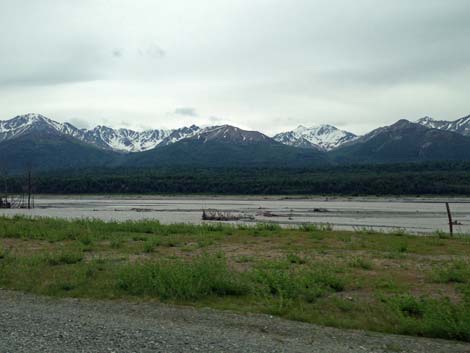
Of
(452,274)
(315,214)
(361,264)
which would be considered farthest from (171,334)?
(315,214)

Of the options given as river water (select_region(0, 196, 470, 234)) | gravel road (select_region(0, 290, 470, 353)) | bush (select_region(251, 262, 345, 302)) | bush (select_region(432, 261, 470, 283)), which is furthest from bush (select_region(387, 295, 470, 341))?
river water (select_region(0, 196, 470, 234))

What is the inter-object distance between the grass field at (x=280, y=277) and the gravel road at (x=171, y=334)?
868 mm

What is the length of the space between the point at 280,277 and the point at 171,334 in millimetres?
5310

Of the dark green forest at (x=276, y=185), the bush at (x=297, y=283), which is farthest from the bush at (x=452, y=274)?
the dark green forest at (x=276, y=185)

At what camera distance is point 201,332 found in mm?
9602

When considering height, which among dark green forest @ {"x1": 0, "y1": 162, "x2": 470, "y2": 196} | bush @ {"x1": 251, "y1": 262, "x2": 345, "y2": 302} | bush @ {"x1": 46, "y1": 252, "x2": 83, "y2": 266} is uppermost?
dark green forest @ {"x1": 0, "y1": 162, "x2": 470, "y2": 196}

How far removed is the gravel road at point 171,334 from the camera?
857 cm

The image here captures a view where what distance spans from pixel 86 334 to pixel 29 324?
1548 millimetres

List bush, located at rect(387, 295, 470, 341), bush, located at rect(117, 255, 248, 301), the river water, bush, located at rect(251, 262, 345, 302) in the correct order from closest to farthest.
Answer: bush, located at rect(387, 295, 470, 341)
bush, located at rect(251, 262, 345, 302)
bush, located at rect(117, 255, 248, 301)
the river water

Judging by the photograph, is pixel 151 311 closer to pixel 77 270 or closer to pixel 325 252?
pixel 77 270

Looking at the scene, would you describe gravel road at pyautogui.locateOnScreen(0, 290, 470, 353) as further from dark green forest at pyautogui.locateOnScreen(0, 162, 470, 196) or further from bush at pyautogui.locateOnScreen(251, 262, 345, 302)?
dark green forest at pyautogui.locateOnScreen(0, 162, 470, 196)

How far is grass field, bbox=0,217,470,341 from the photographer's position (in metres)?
11.4

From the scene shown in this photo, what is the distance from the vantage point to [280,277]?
1412cm

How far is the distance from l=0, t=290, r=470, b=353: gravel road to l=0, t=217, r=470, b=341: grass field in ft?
2.85
